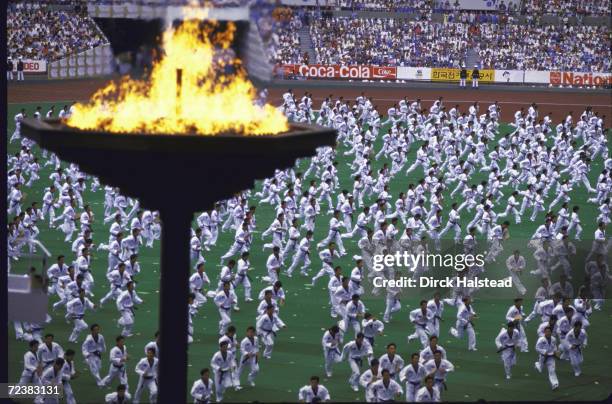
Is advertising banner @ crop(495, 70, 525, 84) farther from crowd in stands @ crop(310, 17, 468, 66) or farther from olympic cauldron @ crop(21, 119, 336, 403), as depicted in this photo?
olympic cauldron @ crop(21, 119, 336, 403)

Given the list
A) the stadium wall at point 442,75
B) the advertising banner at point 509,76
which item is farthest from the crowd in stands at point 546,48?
the stadium wall at point 442,75

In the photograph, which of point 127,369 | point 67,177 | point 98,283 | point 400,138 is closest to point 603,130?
point 400,138

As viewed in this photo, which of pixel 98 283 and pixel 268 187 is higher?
pixel 268 187

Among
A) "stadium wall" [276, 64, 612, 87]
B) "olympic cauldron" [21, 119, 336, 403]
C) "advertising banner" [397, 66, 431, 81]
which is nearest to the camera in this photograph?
"olympic cauldron" [21, 119, 336, 403]

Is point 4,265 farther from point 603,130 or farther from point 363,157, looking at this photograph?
point 603,130

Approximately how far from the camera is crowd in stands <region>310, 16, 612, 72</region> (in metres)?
61.3

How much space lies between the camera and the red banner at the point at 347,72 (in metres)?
59.3

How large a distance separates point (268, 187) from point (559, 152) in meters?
10.7

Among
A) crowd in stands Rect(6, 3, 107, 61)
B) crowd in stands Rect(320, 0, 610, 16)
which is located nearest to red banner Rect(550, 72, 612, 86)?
crowd in stands Rect(320, 0, 610, 16)

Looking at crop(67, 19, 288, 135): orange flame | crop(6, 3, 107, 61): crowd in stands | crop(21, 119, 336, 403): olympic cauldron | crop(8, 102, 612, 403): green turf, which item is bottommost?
crop(8, 102, 612, 403): green turf

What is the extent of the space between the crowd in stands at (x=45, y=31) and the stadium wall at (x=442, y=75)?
10735 millimetres

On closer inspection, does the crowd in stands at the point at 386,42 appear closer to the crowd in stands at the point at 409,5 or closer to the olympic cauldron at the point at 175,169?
the crowd in stands at the point at 409,5

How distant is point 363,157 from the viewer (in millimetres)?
38688

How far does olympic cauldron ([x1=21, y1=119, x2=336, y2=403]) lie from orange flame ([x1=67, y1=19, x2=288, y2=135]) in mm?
351
